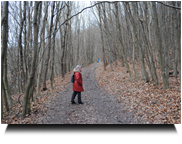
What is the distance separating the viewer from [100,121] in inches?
188

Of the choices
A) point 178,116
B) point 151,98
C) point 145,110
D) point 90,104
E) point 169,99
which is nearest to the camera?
point 178,116

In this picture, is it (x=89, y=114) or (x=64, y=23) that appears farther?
(x=64, y=23)

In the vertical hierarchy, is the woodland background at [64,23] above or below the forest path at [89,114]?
above

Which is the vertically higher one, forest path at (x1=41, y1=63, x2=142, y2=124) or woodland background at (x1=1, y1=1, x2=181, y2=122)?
woodland background at (x1=1, y1=1, x2=181, y2=122)

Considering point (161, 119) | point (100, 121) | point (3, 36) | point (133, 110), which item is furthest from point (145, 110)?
point (3, 36)

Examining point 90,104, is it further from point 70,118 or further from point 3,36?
point 3,36

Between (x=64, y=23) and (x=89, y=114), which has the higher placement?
(x=64, y=23)

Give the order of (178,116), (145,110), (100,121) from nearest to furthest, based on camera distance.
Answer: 1. (178,116)
2. (100,121)
3. (145,110)

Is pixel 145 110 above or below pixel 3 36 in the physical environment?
below

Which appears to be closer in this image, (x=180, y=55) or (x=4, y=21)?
(x=4, y=21)

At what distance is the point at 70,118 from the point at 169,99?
14.4ft
